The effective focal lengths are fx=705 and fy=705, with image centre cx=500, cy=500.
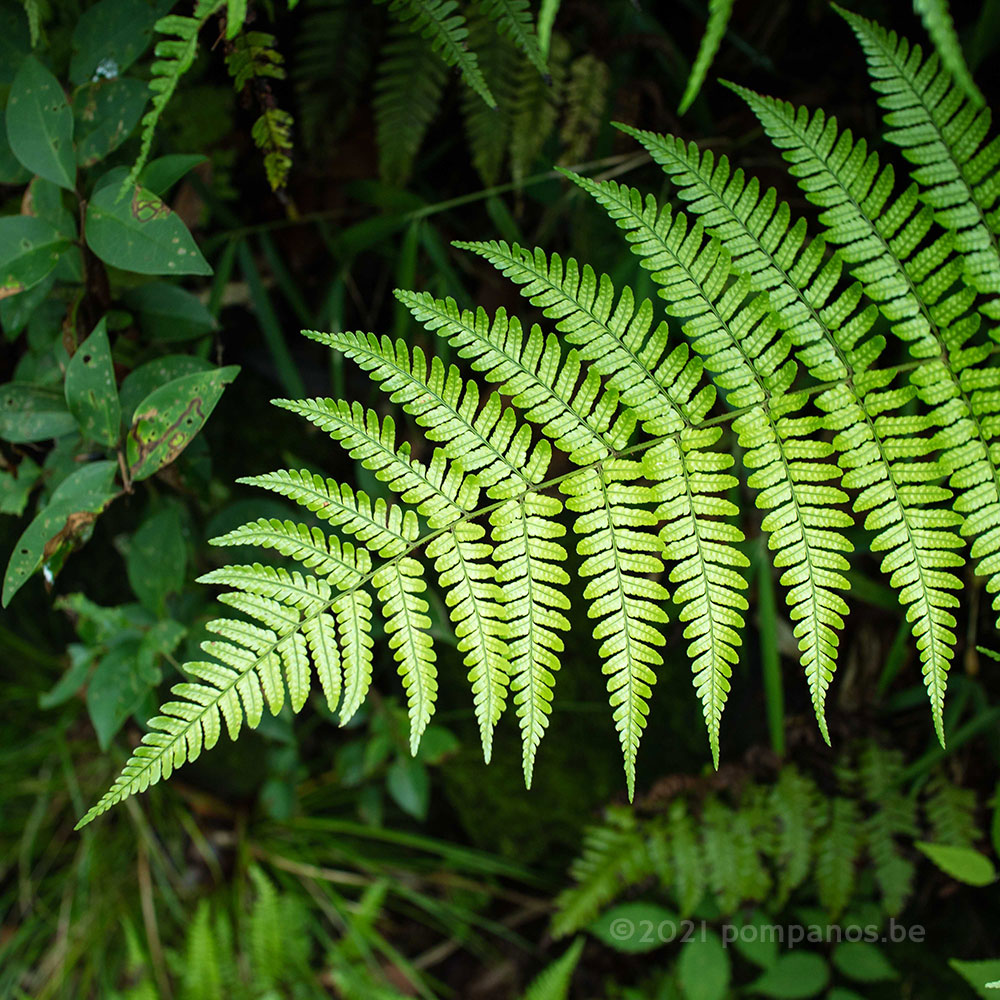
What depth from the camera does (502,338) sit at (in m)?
1.18

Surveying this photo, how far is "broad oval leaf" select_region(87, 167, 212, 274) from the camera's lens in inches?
49.1

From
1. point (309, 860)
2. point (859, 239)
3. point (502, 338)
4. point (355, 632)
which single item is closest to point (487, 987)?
point (309, 860)

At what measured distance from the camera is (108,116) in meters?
1.37

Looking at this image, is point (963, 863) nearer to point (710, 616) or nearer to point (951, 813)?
point (951, 813)

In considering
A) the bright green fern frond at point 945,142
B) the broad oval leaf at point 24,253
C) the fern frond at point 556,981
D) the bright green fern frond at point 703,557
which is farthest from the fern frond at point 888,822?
the broad oval leaf at point 24,253

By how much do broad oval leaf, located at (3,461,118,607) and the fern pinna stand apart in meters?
0.40

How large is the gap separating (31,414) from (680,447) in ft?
4.20

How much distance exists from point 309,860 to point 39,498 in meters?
1.85

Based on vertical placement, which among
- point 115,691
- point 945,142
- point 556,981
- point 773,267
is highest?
point 945,142

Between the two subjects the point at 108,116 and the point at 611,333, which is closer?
the point at 611,333

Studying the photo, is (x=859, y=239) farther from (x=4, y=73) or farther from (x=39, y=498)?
(x=39, y=498)

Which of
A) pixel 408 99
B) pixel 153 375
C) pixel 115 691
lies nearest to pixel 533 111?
pixel 408 99

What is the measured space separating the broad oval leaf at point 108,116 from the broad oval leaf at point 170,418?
1.61 ft

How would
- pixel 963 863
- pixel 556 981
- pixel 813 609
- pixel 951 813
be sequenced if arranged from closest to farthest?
pixel 813 609 < pixel 963 863 < pixel 951 813 < pixel 556 981
